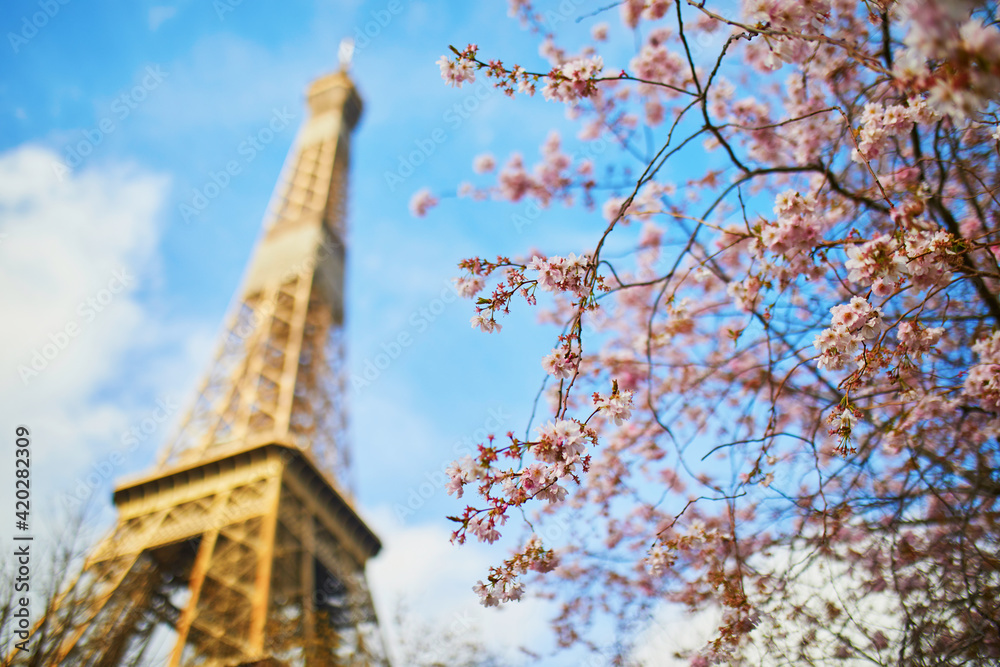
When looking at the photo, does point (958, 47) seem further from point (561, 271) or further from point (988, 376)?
point (988, 376)

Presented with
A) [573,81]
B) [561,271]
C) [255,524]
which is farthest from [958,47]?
[255,524]

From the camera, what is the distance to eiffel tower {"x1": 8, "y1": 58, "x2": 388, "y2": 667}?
901 cm

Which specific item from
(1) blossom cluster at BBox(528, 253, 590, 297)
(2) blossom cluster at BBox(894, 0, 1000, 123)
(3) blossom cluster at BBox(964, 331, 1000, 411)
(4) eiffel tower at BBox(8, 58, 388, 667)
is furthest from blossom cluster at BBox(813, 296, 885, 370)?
(4) eiffel tower at BBox(8, 58, 388, 667)

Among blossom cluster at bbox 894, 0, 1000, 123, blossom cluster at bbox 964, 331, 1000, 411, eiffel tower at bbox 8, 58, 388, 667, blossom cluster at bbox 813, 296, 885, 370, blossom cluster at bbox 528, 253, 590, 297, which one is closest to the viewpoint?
blossom cluster at bbox 894, 0, 1000, 123

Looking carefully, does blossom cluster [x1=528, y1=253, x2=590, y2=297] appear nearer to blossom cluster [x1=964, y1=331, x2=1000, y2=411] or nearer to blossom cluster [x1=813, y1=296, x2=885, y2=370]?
blossom cluster [x1=813, y1=296, x2=885, y2=370]

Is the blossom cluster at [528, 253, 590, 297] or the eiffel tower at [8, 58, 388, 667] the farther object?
the eiffel tower at [8, 58, 388, 667]

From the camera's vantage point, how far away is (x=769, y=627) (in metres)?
3.92

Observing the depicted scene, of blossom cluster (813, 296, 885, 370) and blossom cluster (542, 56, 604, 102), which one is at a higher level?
blossom cluster (542, 56, 604, 102)

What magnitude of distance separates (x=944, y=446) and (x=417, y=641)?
8289 mm

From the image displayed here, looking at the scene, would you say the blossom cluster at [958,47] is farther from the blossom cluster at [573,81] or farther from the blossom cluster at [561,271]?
the blossom cluster at [573,81]

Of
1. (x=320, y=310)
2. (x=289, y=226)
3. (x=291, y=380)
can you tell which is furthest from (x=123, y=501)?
(x=289, y=226)

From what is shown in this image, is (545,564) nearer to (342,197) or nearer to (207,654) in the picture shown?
(207,654)

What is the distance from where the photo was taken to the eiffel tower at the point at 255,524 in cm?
901

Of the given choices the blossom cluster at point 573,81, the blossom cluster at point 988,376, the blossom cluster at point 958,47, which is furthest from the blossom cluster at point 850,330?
the blossom cluster at point 573,81
